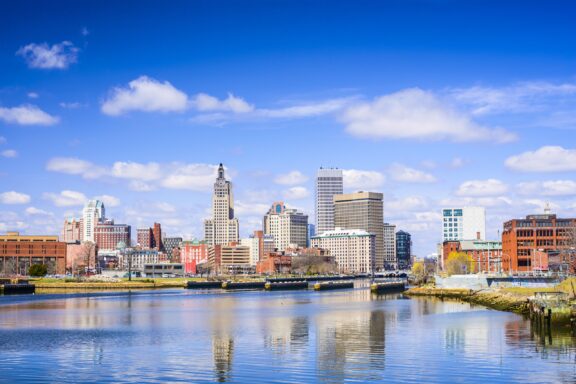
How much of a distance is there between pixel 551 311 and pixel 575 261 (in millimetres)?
55433

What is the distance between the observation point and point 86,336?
259 ft

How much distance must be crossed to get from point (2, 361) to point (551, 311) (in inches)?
2089

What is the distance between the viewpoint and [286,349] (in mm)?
65688

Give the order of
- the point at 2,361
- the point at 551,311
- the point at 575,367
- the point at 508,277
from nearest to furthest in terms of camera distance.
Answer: the point at 575,367 < the point at 2,361 < the point at 551,311 < the point at 508,277

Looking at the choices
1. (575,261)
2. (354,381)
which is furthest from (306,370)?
(575,261)

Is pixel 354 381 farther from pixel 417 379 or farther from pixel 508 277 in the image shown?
pixel 508 277

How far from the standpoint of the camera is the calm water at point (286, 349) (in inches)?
2035

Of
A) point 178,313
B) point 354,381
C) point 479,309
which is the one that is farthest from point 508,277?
point 354,381

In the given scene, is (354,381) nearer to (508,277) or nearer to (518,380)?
(518,380)

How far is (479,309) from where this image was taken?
111125 millimetres

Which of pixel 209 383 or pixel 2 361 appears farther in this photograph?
pixel 2 361

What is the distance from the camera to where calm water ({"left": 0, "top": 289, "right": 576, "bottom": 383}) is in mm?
51688

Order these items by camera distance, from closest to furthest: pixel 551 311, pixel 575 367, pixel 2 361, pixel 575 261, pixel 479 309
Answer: pixel 575 367
pixel 2 361
pixel 551 311
pixel 479 309
pixel 575 261

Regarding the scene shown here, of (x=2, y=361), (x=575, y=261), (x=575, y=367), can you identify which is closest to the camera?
(x=575, y=367)
